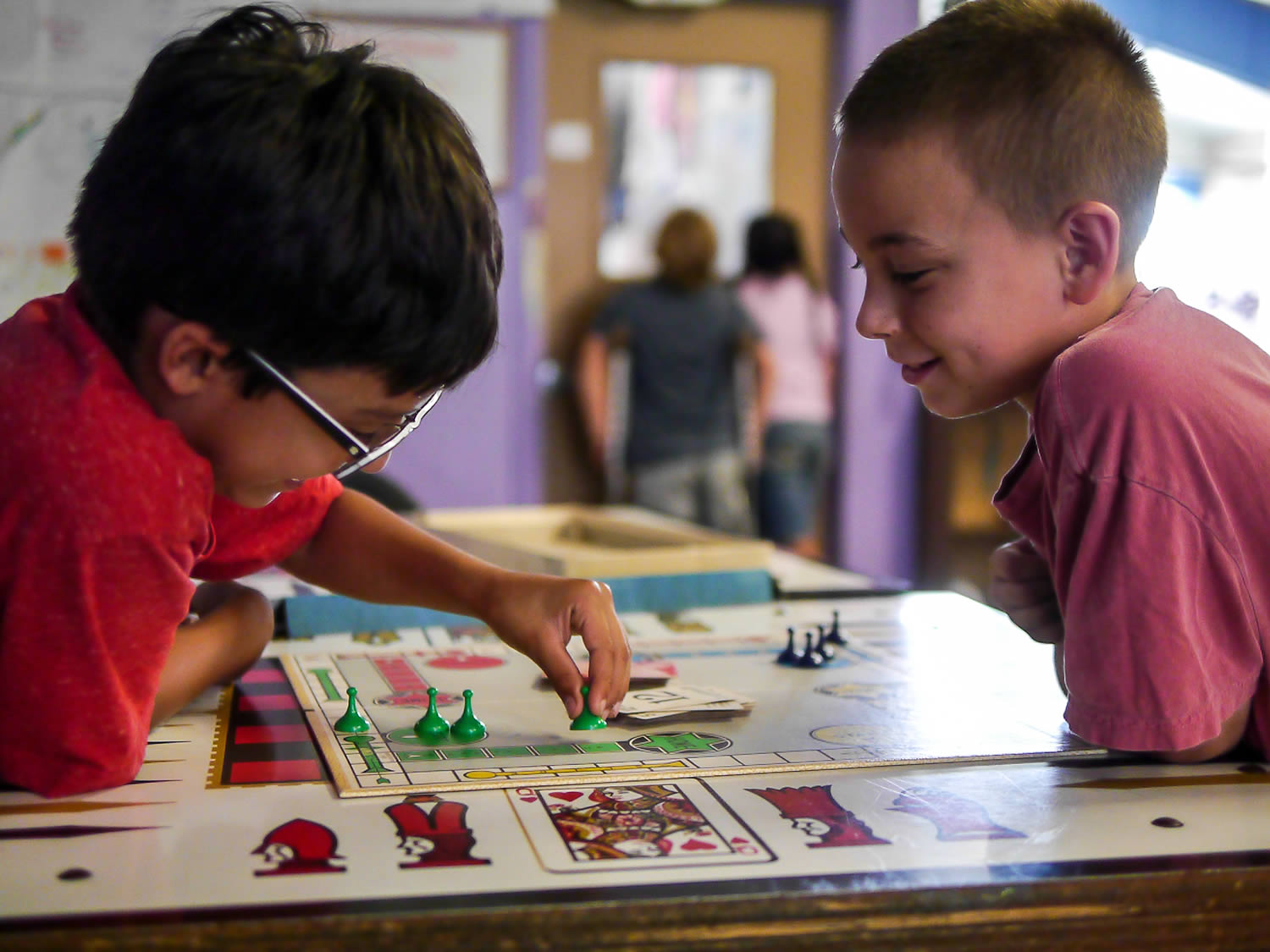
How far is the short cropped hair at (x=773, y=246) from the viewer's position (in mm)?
3934

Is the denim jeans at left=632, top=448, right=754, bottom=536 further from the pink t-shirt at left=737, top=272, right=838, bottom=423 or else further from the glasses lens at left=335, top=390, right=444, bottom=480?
the glasses lens at left=335, top=390, right=444, bottom=480

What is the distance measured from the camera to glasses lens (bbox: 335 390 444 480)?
0.82 meters

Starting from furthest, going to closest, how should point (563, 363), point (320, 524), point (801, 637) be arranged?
point (563, 363), point (801, 637), point (320, 524)

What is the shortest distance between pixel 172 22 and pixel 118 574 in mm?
2243

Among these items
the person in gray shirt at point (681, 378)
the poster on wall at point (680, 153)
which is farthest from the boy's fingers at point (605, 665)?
the poster on wall at point (680, 153)

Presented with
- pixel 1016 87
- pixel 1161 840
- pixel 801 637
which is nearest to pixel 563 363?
pixel 801 637

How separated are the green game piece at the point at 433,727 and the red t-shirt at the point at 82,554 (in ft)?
0.55

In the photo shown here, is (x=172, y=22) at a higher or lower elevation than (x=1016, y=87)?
higher

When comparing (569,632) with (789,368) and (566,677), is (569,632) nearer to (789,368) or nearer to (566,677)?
(566,677)

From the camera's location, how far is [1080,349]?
808 millimetres

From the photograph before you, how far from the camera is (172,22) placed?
2.63 meters

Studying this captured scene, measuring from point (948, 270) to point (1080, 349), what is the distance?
0.40ft

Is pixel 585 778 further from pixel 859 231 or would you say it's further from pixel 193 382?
pixel 859 231

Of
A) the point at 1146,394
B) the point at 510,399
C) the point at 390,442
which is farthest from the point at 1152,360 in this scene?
the point at 510,399
